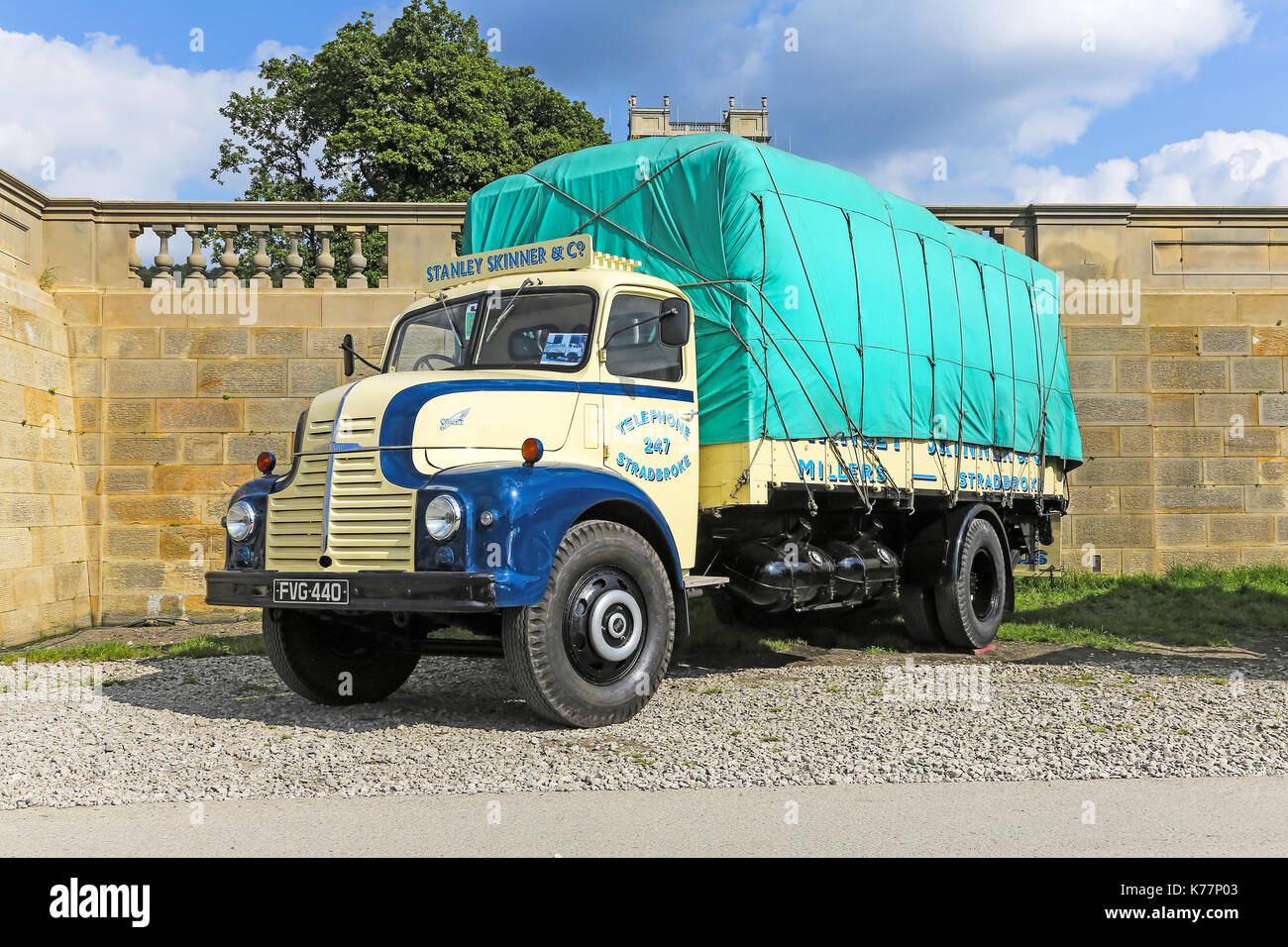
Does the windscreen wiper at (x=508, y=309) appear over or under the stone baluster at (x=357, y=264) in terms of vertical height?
under

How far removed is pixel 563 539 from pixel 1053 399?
7870mm

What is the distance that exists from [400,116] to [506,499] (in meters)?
22.9

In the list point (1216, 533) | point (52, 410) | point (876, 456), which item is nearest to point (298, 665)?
point (876, 456)

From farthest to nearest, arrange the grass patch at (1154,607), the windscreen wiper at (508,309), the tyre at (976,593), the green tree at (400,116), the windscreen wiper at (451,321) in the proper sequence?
the green tree at (400,116) < the grass patch at (1154,607) < the tyre at (976,593) < the windscreen wiper at (451,321) < the windscreen wiper at (508,309)

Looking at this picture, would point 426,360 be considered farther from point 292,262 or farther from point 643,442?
point 292,262

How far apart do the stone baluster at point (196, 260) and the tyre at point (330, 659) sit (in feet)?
24.5

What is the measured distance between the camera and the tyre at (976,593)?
1041 cm

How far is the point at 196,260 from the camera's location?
13562mm

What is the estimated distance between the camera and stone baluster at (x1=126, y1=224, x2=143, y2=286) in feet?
44.8

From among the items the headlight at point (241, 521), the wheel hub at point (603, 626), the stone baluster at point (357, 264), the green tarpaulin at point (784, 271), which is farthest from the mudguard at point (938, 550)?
the stone baluster at point (357, 264)

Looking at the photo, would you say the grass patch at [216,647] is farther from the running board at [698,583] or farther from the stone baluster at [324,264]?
the running board at [698,583]

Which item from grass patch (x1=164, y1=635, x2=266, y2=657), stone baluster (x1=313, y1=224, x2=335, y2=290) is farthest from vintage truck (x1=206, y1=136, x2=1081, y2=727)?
stone baluster (x1=313, y1=224, x2=335, y2=290)

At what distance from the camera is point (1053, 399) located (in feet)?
40.7

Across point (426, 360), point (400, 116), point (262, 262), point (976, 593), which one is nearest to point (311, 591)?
point (426, 360)
